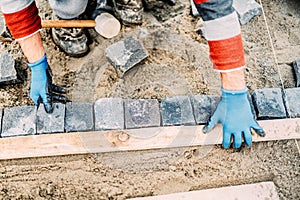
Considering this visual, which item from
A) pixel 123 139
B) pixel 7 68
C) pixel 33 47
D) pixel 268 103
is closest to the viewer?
pixel 33 47

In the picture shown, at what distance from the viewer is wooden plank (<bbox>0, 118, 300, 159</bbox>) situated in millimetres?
2756

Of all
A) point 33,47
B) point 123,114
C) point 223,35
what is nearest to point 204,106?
point 123,114

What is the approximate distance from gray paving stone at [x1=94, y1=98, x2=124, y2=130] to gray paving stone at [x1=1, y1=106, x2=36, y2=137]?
0.40 m

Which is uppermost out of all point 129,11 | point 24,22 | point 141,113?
point 24,22

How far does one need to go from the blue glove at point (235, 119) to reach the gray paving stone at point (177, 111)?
0.42 ft

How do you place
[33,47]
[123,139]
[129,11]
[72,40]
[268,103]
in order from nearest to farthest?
[33,47]
[123,139]
[268,103]
[72,40]
[129,11]

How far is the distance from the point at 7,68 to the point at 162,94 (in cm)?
109

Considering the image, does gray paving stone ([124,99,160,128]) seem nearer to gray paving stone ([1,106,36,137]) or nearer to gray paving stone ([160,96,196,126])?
gray paving stone ([160,96,196,126])

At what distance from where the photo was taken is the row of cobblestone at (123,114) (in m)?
2.80

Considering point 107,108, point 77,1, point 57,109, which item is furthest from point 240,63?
point 77,1

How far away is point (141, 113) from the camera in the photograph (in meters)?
2.83

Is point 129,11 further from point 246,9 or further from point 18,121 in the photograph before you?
point 18,121

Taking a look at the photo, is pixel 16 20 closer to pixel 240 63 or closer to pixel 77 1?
pixel 77 1

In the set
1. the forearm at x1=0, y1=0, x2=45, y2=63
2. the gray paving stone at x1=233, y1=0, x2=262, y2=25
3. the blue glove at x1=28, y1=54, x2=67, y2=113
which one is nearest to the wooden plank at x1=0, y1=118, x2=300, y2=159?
the blue glove at x1=28, y1=54, x2=67, y2=113
